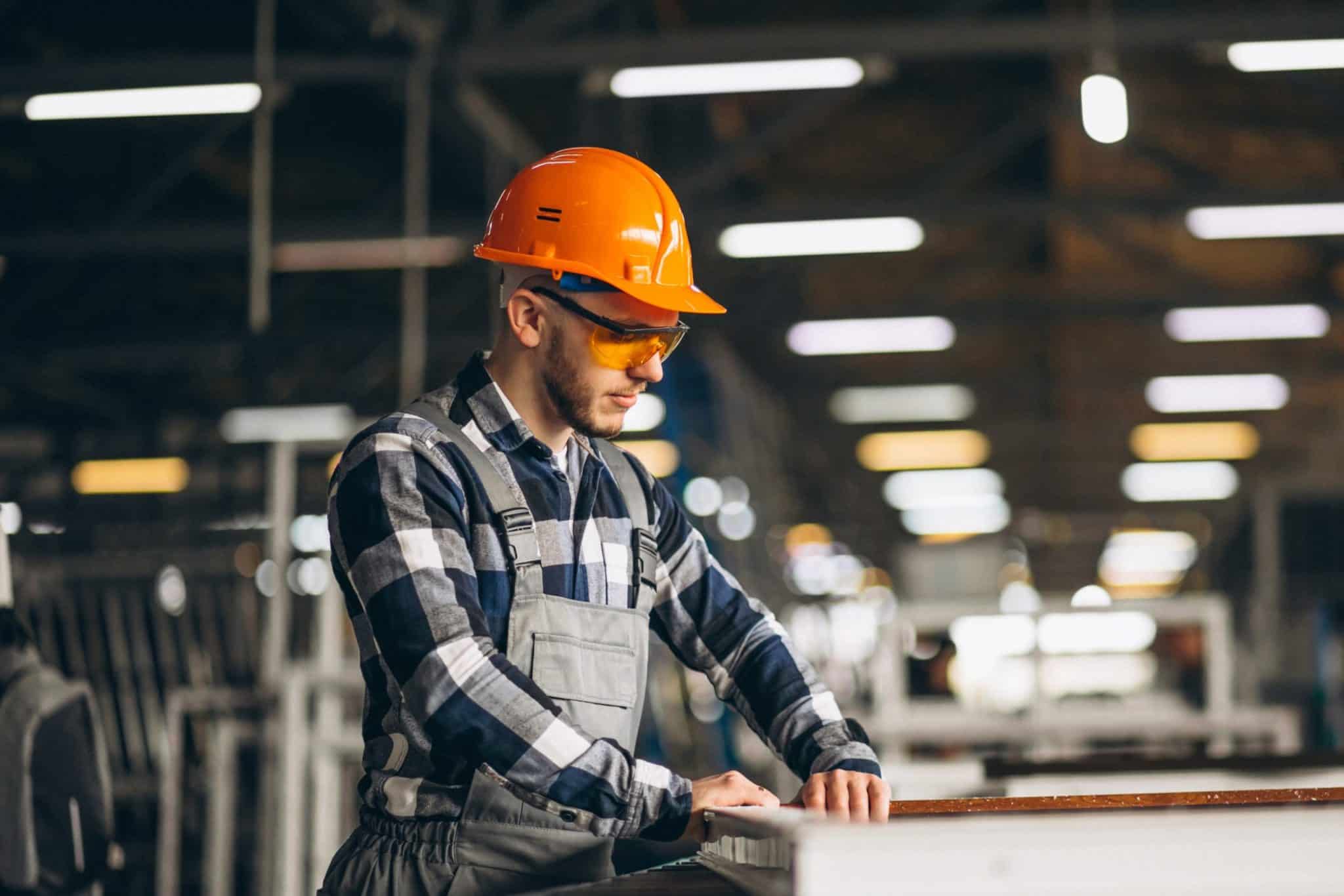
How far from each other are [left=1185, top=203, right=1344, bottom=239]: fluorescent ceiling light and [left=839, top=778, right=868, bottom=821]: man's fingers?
1044cm

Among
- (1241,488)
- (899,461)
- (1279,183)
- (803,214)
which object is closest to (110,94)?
(803,214)

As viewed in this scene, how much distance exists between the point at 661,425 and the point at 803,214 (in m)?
2.00

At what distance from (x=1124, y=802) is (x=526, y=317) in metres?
1.19

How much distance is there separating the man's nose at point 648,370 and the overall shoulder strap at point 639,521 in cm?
20

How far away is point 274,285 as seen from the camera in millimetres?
16016

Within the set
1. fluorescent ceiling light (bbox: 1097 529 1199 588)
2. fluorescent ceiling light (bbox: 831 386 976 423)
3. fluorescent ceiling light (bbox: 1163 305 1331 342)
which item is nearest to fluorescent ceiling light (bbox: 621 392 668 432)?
fluorescent ceiling light (bbox: 831 386 976 423)

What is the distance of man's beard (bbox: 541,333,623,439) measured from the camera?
2.68 meters

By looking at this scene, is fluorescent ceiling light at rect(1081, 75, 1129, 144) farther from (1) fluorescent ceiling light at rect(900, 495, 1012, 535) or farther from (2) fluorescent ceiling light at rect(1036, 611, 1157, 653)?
(1) fluorescent ceiling light at rect(900, 495, 1012, 535)

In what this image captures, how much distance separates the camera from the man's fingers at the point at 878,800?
2.41 metres

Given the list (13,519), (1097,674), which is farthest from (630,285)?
(1097,674)

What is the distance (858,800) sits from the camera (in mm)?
2430

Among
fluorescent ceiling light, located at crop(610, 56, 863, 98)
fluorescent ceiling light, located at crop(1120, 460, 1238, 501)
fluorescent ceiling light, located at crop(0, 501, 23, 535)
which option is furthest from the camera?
fluorescent ceiling light, located at crop(1120, 460, 1238, 501)

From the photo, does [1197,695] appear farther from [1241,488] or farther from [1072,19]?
[1241,488]

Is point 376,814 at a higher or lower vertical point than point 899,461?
lower
